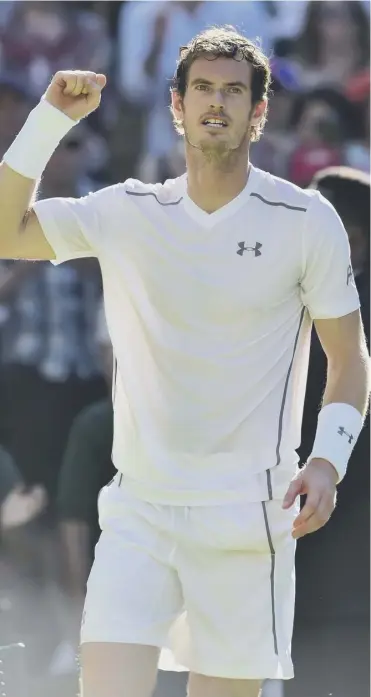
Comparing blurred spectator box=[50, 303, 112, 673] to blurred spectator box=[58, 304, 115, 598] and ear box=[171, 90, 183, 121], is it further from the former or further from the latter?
ear box=[171, 90, 183, 121]

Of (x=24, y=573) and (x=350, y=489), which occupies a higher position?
(x=350, y=489)

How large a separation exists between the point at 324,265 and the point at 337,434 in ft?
1.29

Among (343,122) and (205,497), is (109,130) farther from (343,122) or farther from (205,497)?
(205,497)

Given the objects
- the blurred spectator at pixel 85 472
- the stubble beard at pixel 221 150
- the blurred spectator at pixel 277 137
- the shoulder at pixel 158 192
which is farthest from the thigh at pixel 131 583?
the blurred spectator at pixel 277 137

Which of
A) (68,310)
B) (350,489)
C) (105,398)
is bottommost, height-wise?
(350,489)

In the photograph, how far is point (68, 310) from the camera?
16.9 ft

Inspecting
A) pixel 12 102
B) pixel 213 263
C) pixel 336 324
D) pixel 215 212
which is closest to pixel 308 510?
pixel 336 324

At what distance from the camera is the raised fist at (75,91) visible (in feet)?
10.2

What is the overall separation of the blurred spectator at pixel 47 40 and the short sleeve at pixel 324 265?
220cm

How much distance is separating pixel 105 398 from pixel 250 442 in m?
2.02

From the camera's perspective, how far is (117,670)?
9.62ft

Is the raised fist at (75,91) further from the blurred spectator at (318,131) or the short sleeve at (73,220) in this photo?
the blurred spectator at (318,131)

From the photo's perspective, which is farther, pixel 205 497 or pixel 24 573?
pixel 24 573

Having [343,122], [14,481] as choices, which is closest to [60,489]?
[14,481]
